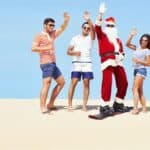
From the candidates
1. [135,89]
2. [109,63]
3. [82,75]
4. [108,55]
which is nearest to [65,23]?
[82,75]

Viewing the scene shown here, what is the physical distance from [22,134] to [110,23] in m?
3.02

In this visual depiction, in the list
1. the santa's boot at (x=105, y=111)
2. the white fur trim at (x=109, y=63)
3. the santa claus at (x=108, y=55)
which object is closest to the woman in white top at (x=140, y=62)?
the santa claus at (x=108, y=55)

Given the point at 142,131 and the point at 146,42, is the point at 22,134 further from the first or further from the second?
→ the point at 146,42

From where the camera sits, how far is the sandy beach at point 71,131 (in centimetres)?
1088

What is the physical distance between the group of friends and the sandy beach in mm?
394

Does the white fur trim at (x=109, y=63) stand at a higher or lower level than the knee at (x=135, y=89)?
higher

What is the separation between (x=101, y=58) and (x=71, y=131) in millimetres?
1748

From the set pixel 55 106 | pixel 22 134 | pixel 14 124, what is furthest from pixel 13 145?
pixel 55 106

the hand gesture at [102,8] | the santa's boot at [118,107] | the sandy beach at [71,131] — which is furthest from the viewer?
the santa's boot at [118,107]

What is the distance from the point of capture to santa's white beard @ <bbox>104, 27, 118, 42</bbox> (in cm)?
1250

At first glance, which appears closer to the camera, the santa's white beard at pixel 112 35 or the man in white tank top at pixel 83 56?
the santa's white beard at pixel 112 35

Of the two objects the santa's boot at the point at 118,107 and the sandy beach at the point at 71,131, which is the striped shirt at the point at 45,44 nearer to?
the sandy beach at the point at 71,131

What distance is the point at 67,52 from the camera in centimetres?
1296

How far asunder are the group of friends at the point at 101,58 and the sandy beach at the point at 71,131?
15.5 inches
